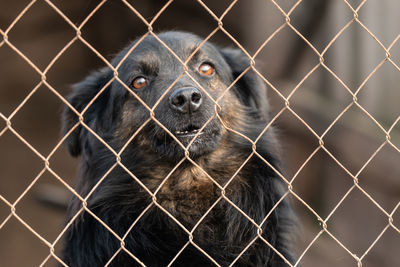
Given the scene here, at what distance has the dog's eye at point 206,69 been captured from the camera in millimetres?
3682

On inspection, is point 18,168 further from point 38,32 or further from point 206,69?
point 206,69

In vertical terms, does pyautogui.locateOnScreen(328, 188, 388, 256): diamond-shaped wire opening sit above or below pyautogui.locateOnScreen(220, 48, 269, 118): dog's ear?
below

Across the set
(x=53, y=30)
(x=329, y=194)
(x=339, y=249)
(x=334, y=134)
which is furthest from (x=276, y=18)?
(x=53, y=30)

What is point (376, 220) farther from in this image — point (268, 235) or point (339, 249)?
point (268, 235)

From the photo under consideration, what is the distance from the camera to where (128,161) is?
348 cm

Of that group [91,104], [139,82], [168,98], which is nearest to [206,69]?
[139,82]

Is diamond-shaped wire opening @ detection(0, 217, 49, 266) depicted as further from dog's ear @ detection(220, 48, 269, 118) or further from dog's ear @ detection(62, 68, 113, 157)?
dog's ear @ detection(220, 48, 269, 118)

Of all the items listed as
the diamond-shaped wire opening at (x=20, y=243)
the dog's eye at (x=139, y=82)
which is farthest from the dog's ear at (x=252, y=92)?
the diamond-shaped wire opening at (x=20, y=243)

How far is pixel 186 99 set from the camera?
9.96 feet

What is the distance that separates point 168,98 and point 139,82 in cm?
55

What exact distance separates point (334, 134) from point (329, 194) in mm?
1152

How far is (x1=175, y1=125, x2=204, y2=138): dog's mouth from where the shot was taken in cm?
312

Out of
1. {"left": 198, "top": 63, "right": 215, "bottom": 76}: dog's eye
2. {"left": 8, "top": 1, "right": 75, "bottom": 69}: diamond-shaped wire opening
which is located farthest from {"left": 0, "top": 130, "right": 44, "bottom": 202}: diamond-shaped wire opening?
{"left": 198, "top": 63, "right": 215, "bottom": 76}: dog's eye

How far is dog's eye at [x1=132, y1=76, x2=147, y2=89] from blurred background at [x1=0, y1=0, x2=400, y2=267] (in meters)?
1.62
